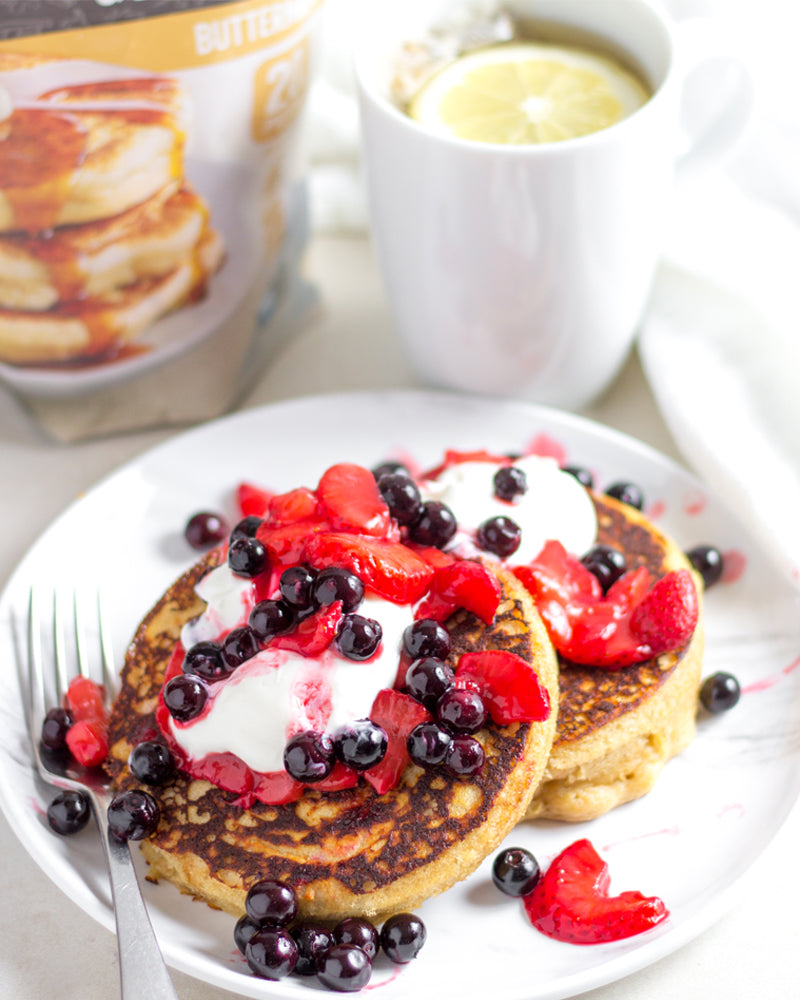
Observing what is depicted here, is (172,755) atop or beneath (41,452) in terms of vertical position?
atop

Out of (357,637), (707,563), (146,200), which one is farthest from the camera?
(146,200)

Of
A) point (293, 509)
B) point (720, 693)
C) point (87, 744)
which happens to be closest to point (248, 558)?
point (293, 509)

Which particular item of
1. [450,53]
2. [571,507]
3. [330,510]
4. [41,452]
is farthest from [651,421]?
[41,452]

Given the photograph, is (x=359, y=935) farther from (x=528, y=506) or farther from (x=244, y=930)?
(x=528, y=506)

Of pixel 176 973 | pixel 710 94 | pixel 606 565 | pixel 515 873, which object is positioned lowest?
pixel 176 973

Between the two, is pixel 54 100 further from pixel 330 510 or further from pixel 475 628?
pixel 475 628

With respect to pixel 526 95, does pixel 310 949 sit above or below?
below
